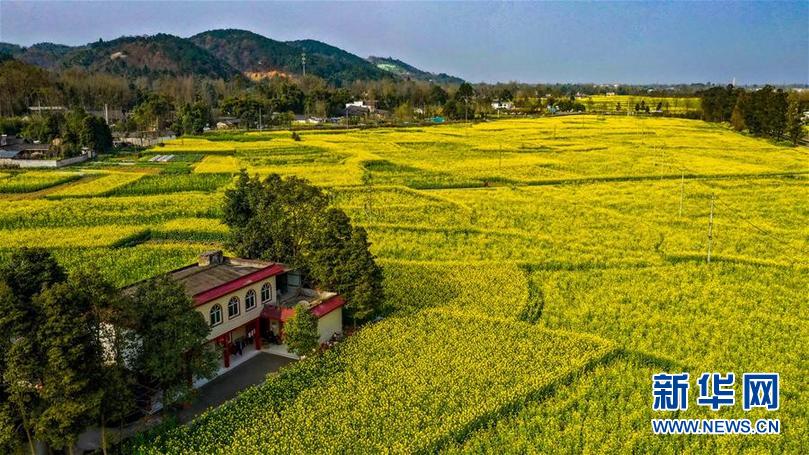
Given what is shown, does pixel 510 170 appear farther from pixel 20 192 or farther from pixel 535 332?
pixel 20 192

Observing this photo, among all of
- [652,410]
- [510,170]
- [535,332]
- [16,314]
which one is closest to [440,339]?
[535,332]

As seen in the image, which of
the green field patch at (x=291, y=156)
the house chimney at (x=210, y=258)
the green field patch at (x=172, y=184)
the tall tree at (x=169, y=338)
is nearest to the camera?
the tall tree at (x=169, y=338)

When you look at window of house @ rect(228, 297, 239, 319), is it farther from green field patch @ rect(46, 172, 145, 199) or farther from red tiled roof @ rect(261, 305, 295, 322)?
green field patch @ rect(46, 172, 145, 199)

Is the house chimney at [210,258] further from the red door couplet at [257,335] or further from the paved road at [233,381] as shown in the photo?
the paved road at [233,381]

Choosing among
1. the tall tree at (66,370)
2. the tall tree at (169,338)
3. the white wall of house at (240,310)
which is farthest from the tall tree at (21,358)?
the white wall of house at (240,310)

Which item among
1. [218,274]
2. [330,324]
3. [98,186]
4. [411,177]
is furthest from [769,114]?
[218,274]
